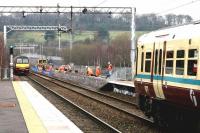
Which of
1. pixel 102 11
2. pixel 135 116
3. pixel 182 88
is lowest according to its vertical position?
pixel 135 116

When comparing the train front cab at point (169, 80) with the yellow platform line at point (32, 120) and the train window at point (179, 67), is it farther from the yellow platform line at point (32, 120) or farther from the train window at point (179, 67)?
the yellow platform line at point (32, 120)

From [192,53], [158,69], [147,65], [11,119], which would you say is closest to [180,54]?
[192,53]

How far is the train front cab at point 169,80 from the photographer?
12.8 m

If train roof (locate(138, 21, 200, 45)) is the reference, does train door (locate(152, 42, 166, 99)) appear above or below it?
below

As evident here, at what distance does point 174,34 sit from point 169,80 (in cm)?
123

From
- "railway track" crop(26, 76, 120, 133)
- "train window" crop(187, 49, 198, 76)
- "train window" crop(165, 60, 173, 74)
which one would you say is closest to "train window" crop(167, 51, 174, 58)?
"train window" crop(165, 60, 173, 74)

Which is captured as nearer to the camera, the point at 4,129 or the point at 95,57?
the point at 4,129

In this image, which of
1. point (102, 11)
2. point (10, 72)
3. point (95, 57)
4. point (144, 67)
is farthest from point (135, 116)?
point (95, 57)

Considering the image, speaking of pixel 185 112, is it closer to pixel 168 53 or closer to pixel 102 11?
pixel 168 53

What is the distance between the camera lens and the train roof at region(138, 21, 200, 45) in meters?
13.1

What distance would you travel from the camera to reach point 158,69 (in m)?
15.5

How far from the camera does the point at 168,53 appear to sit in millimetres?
14703

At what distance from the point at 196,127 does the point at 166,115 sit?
7.14 ft

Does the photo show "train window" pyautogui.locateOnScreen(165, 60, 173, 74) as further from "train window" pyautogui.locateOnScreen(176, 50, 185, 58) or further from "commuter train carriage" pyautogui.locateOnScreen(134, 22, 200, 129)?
"train window" pyautogui.locateOnScreen(176, 50, 185, 58)
